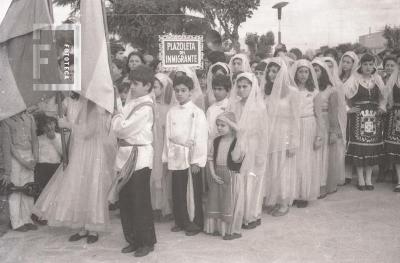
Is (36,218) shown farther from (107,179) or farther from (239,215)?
(239,215)

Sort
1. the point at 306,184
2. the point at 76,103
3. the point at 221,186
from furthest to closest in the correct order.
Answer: the point at 306,184, the point at 76,103, the point at 221,186

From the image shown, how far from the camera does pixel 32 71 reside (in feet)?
15.9

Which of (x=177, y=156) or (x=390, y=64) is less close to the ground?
(x=390, y=64)

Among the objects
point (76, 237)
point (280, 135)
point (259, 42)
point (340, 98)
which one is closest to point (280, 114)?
point (280, 135)

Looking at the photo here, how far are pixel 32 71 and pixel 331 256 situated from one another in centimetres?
339

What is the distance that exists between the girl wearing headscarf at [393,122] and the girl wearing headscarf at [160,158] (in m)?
3.34

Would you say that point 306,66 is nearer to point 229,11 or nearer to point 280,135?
point 280,135

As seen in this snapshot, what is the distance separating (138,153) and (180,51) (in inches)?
116

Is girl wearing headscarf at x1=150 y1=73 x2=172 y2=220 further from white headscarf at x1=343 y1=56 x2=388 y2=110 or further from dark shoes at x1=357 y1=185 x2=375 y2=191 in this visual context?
dark shoes at x1=357 y1=185 x2=375 y2=191

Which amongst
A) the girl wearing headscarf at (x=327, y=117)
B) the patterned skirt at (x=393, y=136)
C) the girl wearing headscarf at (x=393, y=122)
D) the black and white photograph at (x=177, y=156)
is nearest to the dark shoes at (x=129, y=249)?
the black and white photograph at (x=177, y=156)

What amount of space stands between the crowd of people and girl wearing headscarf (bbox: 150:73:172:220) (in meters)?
0.01

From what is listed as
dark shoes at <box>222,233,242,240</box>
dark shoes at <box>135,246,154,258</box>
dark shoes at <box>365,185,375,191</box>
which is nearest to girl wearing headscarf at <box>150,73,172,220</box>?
dark shoes at <box>222,233,242,240</box>

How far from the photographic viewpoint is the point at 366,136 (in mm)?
7184

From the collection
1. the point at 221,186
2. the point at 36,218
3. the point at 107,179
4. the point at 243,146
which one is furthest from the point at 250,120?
the point at 36,218
